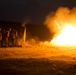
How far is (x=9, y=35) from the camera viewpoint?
40531 mm

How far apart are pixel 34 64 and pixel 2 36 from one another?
19331 mm

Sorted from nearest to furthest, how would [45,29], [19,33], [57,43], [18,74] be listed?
[18,74], [57,43], [19,33], [45,29]

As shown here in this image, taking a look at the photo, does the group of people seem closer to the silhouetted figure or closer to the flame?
the silhouetted figure

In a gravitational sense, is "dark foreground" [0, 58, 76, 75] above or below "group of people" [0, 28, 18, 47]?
below

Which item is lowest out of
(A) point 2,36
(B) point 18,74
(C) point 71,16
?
(B) point 18,74

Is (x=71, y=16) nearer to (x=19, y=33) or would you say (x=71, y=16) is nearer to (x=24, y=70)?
(x=19, y=33)

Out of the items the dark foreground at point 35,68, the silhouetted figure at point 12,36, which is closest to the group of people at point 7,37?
the silhouetted figure at point 12,36

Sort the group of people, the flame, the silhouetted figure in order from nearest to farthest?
the group of people < the silhouetted figure < the flame

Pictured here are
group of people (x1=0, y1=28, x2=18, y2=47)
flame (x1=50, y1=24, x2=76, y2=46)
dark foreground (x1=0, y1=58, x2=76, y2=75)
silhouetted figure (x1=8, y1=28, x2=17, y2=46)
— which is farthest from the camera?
flame (x1=50, y1=24, x2=76, y2=46)

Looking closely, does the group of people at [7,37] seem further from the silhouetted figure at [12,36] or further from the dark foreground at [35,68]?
the dark foreground at [35,68]

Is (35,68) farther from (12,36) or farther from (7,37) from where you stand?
(12,36)

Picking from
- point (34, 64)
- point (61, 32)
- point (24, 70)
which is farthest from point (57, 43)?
point (24, 70)

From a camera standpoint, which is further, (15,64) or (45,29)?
(45,29)

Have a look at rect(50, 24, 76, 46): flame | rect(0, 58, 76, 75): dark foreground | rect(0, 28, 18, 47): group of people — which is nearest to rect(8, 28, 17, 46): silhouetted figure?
rect(0, 28, 18, 47): group of people
